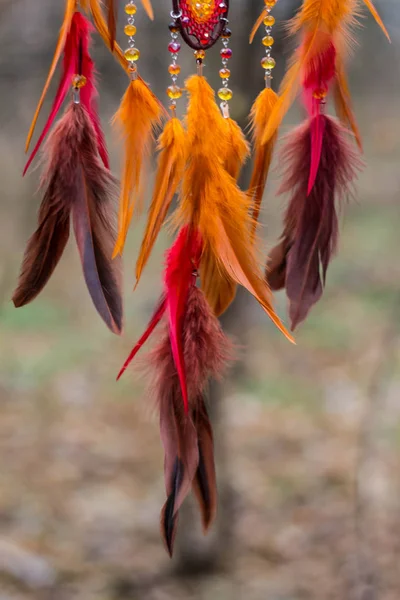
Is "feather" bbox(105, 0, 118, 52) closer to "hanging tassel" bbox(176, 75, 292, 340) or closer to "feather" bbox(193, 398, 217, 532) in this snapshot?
"hanging tassel" bbox(176, 75, 292, 340)

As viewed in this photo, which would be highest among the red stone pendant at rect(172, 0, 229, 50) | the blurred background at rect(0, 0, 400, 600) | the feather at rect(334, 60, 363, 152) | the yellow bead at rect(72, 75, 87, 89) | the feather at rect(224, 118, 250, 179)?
the red stone pendant at rect(172, 0, 229, 50)

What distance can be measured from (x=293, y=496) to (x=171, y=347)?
1073mm

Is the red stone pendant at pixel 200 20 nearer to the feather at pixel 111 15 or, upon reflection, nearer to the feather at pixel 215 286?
the feather at pixel 111 15

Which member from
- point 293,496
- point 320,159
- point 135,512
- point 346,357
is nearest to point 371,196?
point 346,357

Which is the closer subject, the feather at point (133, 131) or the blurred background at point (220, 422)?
the feather at point (133, 131)

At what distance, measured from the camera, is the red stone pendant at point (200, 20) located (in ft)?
1.64

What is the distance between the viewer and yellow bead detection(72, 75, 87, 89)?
50 centimetres

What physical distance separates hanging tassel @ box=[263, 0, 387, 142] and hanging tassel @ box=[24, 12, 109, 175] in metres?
0.14

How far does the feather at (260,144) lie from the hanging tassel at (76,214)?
12 cm

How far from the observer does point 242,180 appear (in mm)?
997

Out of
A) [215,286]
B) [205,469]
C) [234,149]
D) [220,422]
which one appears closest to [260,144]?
[234,149]

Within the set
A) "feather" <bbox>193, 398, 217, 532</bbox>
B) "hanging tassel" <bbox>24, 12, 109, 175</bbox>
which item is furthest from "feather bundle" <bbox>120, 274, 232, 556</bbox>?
"hanging tassel" <bbox>24, 12, 109, 175</bbox>

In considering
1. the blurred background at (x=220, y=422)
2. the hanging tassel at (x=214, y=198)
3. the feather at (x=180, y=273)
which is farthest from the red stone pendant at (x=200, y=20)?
the blurred background at (x=220, y=422)

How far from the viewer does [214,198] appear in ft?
1.66
